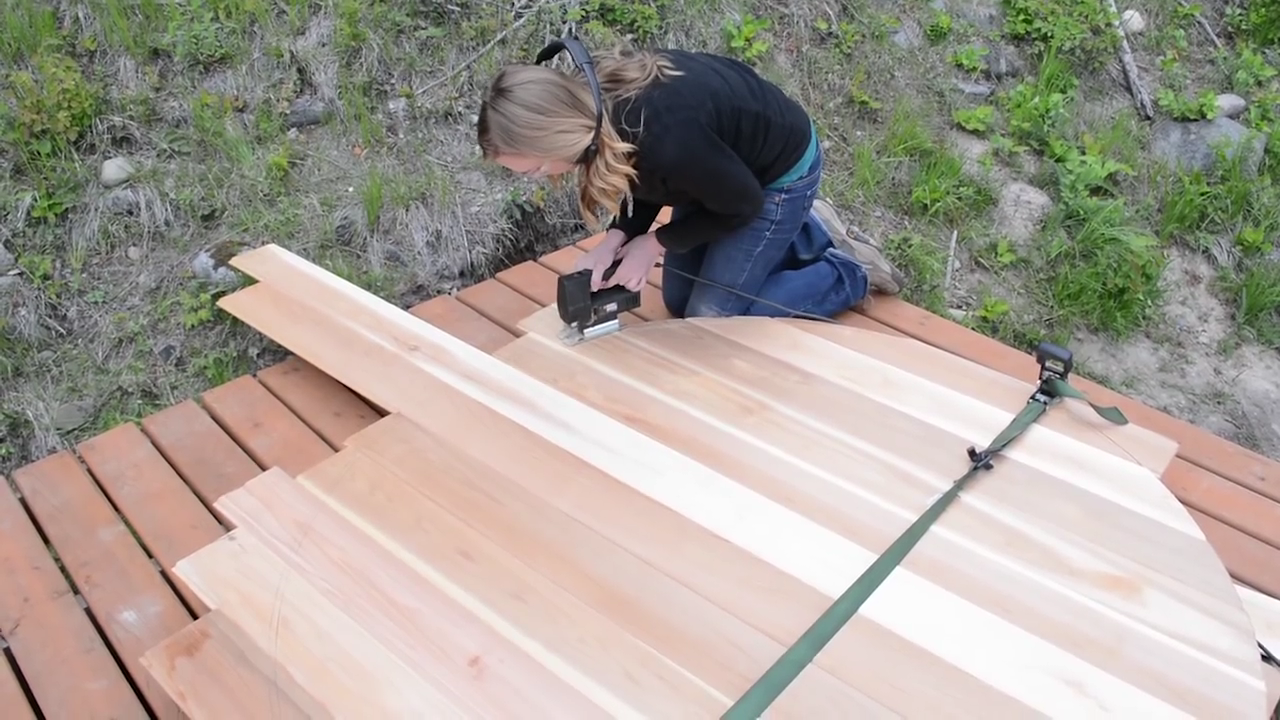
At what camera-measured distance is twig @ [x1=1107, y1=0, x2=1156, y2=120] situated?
142 inches

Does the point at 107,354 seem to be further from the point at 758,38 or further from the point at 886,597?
the point at 758,38

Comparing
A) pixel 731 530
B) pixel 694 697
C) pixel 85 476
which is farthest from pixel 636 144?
pixel 85 476

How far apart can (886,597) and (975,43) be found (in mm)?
3094

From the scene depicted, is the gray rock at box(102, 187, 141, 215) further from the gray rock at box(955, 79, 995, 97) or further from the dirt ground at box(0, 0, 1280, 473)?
the gray rock at box(955, 79, 995, 97)

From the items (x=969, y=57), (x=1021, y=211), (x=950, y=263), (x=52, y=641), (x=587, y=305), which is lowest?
(x=52, y=641)

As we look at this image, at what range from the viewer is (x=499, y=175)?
3.15 m

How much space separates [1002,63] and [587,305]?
2549mm

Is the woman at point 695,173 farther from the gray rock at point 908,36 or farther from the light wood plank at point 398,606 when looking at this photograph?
the gray rock at point 908,36

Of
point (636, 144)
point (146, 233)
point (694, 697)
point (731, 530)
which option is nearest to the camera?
point (694, 697)

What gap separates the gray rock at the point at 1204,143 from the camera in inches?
130

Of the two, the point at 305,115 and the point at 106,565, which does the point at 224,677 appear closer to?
the point at 106,565

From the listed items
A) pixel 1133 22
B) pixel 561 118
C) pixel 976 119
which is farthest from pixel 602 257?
pixel 1133 22

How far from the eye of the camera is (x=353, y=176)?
10.3 feet

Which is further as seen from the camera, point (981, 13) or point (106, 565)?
point (981, 13)
